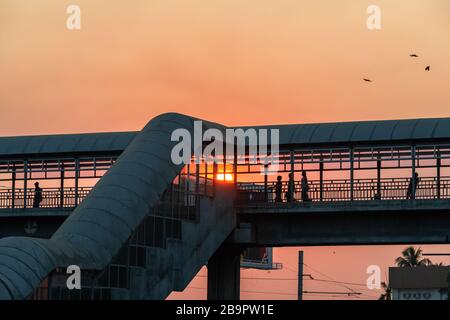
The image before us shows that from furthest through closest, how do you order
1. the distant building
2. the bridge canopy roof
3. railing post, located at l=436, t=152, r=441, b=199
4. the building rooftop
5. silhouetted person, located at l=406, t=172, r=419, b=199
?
1. the building rooftop
2. the distant building
3. the bridge canopy roof
4. silhouetted person, located at l=406, t=172, r=419, b=199
5. railing post, located at l=436, t=152, r=441, b=199

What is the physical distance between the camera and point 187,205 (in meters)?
62.3

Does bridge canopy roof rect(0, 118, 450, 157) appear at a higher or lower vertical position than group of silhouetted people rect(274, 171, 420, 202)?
higher

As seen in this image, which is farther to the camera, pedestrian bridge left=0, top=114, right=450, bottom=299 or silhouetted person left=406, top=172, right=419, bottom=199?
silhouetted person left=406, top=172, right=419, bottom=199

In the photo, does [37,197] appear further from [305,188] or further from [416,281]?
[416,281]

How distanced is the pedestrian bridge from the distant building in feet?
186

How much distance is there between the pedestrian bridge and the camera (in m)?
54.8

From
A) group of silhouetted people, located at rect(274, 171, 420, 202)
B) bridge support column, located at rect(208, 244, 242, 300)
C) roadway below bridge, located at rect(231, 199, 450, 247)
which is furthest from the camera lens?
bridge support column, located at rect(208, 244, 242, 300)

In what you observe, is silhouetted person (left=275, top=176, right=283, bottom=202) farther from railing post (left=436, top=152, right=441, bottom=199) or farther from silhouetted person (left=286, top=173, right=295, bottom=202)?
railing post (left=436, top=152, right=441, bottom=199)

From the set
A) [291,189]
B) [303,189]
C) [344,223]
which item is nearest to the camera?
[344,223]

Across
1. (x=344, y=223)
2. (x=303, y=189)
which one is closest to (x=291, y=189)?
(x=303, y=189)

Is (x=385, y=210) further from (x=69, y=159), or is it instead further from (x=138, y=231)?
(x=69, y=159)

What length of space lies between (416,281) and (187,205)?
74.9 meters

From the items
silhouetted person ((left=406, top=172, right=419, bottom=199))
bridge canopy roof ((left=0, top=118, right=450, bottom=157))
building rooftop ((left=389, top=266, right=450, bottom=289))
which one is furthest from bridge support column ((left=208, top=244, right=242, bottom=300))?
building rooftop ((left=389, top=266, right=450, bottom=289))
